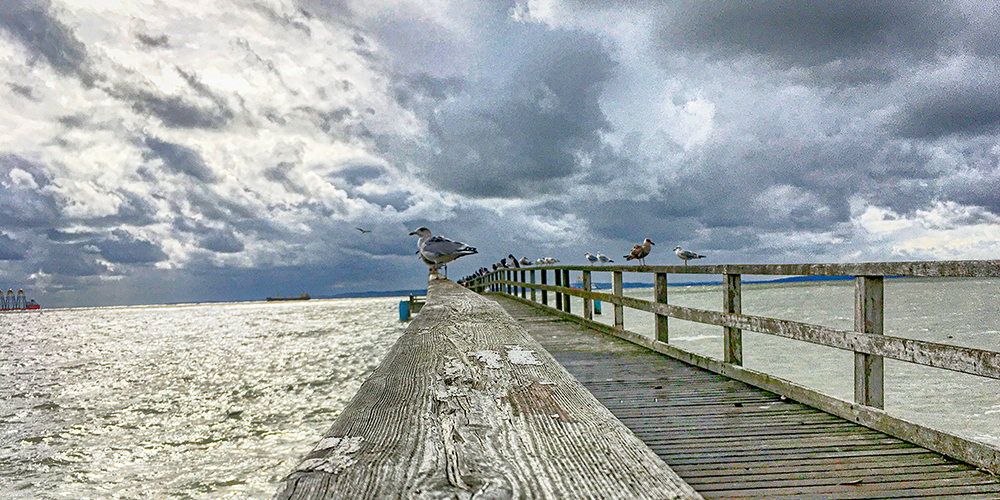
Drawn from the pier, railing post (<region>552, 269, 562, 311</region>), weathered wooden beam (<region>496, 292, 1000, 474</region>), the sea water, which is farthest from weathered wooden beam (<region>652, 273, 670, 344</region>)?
railing post (<region>552, 269, 562, 311</region>)

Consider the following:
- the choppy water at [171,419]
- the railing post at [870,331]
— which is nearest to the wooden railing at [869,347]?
the railing post at [870,331]

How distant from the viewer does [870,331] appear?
10.6 feet

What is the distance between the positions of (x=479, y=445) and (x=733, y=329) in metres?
4.01

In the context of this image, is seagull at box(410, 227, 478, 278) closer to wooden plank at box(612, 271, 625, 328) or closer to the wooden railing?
wooden plank at box(612, 271, 625, 328)

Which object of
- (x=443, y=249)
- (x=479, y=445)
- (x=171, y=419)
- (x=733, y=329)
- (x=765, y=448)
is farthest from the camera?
(x=443, y=249)

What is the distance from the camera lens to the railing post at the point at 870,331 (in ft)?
10.4

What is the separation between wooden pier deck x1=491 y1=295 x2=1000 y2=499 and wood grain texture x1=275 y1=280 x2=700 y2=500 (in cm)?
118

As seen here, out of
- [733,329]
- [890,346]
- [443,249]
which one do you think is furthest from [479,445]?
[443,249]

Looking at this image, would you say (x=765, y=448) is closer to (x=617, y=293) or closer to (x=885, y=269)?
(x=885, y=269)

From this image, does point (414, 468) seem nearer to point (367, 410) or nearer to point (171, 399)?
point (367, 410)

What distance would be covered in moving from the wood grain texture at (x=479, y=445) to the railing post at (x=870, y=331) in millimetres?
2211

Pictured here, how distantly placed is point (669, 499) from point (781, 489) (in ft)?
5.73

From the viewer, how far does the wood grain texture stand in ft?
3.28

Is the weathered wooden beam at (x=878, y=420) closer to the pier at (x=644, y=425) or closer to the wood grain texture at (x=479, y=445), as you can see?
the pier at (x=644, y=425)
